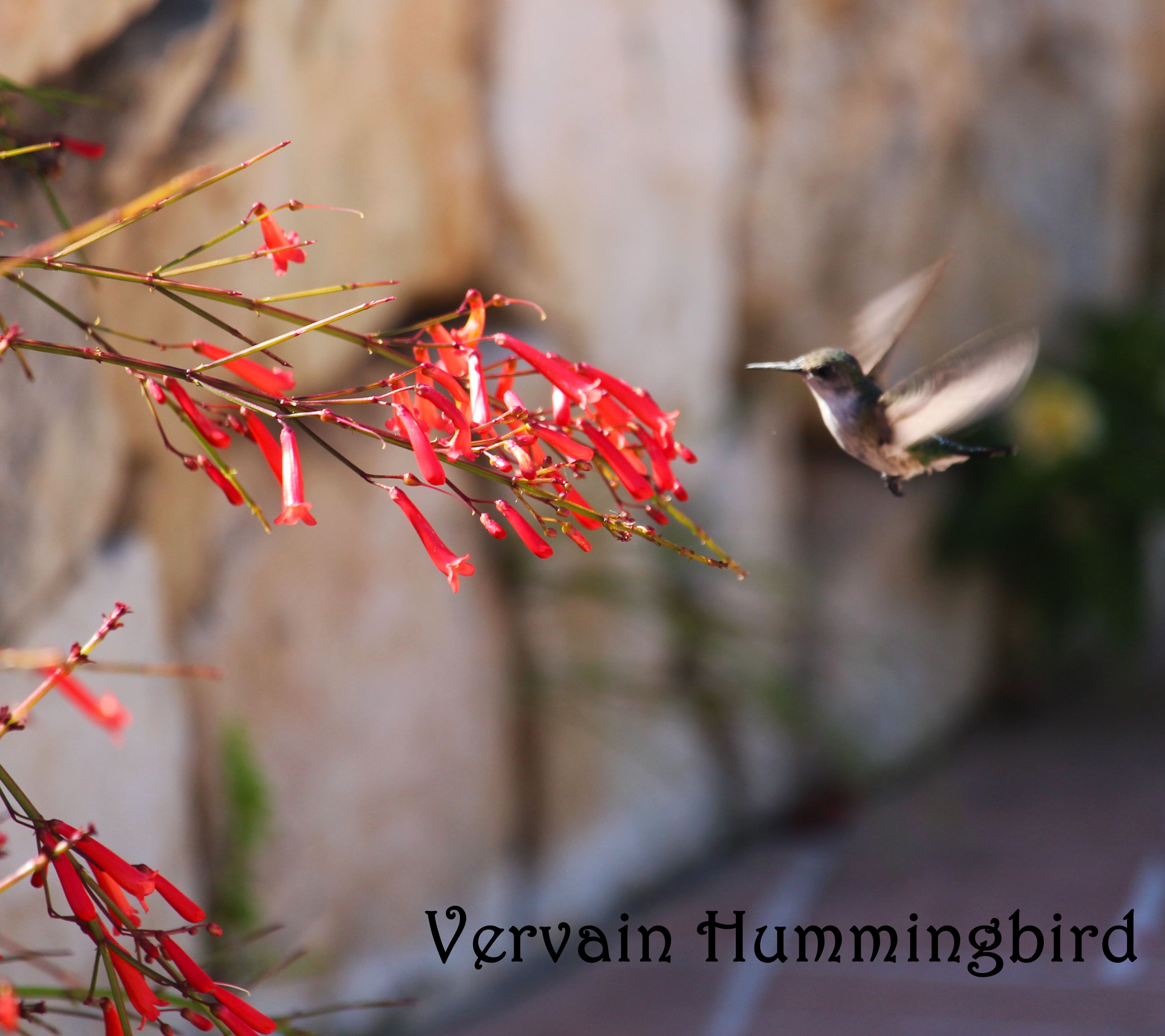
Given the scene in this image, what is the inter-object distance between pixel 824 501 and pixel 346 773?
2.00 m

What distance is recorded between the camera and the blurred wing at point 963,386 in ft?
3.81

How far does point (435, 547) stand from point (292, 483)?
11 cm

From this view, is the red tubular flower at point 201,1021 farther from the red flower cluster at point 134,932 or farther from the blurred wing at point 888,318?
the blurred wing at point 888,318

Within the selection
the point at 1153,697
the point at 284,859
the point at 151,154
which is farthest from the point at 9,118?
the point at 1153,697

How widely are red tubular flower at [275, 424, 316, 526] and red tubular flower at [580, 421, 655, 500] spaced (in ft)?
0.63

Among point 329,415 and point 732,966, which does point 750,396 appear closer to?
point 732,966

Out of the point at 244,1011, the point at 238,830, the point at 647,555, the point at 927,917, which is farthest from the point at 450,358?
the point at 927,917

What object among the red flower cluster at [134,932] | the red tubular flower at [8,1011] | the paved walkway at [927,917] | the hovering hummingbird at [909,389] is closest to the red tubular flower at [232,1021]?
the red flower cluster at [134,932]

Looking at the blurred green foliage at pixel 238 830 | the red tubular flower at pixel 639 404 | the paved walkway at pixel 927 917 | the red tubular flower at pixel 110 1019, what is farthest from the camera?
the paved walkway at pixel 927 917

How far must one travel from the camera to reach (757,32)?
11.4 ft

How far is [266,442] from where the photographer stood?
86cm

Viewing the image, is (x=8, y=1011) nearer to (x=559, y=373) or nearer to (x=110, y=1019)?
(x=110, y=1019)

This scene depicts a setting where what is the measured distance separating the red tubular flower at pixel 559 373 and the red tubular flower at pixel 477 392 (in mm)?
35

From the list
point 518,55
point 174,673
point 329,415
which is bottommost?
point 174,673
